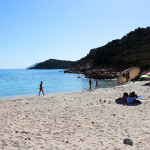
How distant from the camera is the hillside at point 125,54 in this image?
6406 cm

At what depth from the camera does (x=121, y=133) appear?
20.6ft

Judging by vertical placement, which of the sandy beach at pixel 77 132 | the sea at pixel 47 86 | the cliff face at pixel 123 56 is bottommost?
the sea at pixel 47 86

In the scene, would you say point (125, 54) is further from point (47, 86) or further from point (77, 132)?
point (77, 132)

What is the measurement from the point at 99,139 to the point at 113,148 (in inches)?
33.8

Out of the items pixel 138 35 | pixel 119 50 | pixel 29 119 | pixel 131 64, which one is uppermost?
pixel 138 35

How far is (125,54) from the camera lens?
7656 cm

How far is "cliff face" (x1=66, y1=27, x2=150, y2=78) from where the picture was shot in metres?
61.4

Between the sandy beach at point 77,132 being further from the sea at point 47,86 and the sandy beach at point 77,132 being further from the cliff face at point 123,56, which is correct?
the cliff face at point 123,56

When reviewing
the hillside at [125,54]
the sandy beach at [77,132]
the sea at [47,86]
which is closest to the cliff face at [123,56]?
the hillside at [125,54]

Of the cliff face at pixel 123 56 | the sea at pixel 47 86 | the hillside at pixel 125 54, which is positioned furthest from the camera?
the hillside at pixel 125 54

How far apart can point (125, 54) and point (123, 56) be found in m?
2.15

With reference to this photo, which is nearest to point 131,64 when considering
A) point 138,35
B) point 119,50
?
point 119,50

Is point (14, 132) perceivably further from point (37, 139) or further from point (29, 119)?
point (29, 119)

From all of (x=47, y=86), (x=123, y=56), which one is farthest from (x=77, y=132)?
(x=123, y=56)
